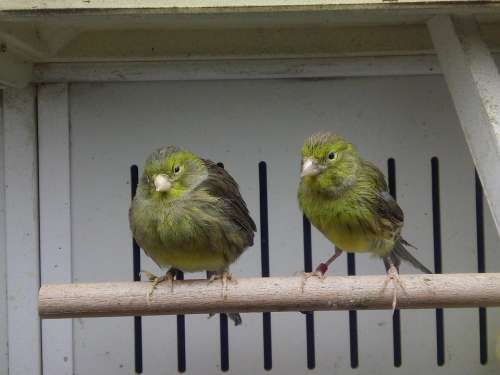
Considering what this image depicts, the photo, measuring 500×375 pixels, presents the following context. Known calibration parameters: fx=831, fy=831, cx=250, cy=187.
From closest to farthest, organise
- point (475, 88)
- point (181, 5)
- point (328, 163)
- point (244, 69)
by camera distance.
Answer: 1. point (181, 5)
2. point (475, 88)
3. point (328, 163)
4. point (244, 69)

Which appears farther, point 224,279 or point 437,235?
point 437,235

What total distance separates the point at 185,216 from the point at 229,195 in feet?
0.43

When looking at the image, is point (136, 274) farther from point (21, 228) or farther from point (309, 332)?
point (309, 332)

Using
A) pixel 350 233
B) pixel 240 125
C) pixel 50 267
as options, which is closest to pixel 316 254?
pixel 350 233

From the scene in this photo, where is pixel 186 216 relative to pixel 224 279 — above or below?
above

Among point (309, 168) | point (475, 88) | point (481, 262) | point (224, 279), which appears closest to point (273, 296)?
point (224, 279)

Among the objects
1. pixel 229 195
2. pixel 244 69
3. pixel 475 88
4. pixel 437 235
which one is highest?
pixel 244 69

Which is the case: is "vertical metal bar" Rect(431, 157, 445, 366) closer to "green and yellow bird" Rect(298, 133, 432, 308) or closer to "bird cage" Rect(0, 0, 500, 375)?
"bird cage" Rect(0, 0, 500, 375)

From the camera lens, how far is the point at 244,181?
2.10 m

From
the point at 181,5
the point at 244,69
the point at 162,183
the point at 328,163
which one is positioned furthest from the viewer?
the point at 244,69

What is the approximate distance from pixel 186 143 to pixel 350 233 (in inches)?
18.8

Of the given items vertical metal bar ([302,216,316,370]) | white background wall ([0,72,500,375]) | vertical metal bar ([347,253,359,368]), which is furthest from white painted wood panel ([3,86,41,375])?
vertical metal bar ([347,253,359,368])

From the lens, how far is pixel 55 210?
6.81ft

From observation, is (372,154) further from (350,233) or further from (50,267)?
(50,267)
